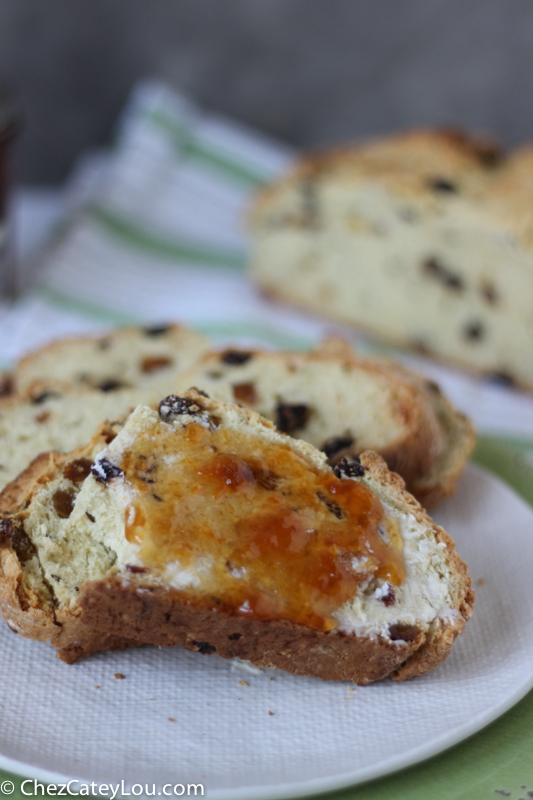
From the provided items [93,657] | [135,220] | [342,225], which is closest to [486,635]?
[93,657]

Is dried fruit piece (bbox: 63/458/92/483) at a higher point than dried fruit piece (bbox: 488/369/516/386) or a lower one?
lower

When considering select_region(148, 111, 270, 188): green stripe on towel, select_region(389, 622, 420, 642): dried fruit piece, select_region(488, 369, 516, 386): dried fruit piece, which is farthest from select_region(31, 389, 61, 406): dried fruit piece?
select_region(148, 111, 270, 188): green stripe on towel

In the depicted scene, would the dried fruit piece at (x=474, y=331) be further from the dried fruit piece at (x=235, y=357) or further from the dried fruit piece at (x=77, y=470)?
the dried fruit piece at (x=77, y=470)

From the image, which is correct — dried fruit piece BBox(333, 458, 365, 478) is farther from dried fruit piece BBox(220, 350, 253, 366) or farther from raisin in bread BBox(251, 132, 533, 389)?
raisin in bread BBox(251, 132, 533, 389)

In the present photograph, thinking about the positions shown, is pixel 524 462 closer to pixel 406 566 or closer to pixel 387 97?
pixel 406 566

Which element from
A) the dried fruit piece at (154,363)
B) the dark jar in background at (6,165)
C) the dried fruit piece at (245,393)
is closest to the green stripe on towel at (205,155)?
the dark jar in background at (6,165)
